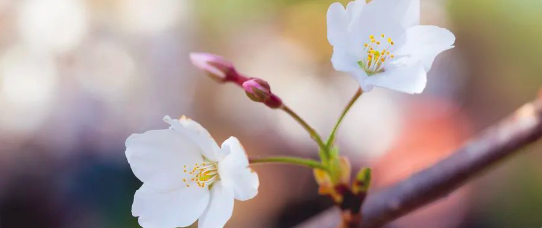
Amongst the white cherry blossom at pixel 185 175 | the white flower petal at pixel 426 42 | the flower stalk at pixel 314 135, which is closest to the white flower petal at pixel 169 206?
the white cherry blossom at pixel 185 175

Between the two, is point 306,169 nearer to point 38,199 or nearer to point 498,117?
point 498,117

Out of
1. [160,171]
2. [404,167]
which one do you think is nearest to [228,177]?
[160,171]

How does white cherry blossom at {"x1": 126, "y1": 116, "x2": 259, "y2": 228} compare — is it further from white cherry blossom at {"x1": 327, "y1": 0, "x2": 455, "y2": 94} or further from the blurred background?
the blurred background

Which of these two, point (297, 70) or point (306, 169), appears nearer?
point (306, 169)

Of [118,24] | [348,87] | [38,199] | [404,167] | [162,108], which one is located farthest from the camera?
[118,24]

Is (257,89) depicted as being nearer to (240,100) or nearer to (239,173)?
(239,173)

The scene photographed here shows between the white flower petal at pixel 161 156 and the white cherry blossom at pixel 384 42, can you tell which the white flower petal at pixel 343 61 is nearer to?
the white cherry blossom at pixel 384 42

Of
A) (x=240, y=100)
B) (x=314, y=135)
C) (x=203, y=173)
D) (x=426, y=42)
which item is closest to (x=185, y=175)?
(x=203, y=173)

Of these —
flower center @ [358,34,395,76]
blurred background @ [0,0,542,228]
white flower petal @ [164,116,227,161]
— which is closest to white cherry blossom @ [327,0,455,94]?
flower center @ [358,34,395,76]
